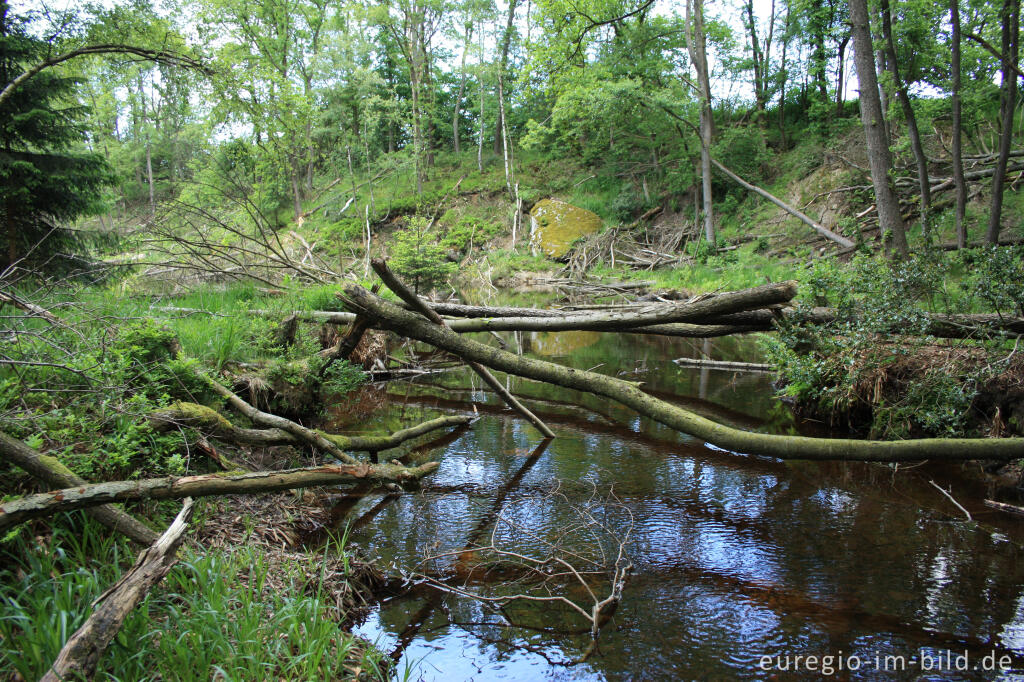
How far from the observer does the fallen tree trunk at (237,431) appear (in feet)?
12.6

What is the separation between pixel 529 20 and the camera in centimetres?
3064

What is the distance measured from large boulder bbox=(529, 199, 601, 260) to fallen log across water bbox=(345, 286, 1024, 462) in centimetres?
1829

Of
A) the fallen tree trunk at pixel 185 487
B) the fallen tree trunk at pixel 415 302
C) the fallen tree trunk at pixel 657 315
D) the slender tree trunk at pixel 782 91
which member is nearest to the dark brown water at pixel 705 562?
the fallen tree trunk at pixel 415 302

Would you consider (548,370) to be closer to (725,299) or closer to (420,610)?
(725,299)

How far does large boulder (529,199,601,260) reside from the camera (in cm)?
2341

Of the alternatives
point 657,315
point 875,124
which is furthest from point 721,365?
point 875,124

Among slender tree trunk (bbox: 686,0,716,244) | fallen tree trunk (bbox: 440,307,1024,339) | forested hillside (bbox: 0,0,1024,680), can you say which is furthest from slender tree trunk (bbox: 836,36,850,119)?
fallen tree trunk (bbox: 440,307,1024,339)

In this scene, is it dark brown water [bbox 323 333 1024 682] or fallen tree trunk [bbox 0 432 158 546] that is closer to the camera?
fallen tree trunk [bbox 0 432 158 546]

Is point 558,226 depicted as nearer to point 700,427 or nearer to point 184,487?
point 700,427

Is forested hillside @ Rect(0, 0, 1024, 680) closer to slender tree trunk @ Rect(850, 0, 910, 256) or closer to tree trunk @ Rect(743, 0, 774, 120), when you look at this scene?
slender tree trunk @ Rect(850, 0, 910, 256)

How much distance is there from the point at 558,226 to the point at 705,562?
21713 millimetres

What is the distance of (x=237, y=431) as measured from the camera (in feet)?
14.6

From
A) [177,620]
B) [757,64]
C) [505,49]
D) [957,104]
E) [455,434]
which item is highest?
[505,49]

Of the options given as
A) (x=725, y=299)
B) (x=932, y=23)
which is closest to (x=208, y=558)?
(x=725, y=299)
